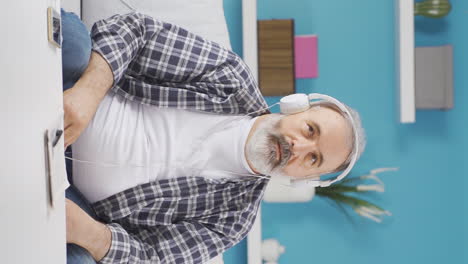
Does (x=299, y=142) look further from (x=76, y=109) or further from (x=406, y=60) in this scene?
(x=406, y=60)

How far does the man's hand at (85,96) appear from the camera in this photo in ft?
3.29

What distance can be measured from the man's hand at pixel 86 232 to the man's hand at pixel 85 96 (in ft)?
0.47

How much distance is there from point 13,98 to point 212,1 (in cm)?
131

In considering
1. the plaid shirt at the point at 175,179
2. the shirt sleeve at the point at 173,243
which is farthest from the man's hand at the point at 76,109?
the shirt sleeve at the point at 173,243

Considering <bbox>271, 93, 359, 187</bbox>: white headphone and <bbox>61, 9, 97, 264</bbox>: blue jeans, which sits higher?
<bbox>61, 9, 97, 264</bbox>: blue jeans

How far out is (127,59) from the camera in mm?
1187

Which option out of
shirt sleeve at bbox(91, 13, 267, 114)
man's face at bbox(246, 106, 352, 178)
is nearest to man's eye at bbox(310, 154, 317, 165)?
man's face at bbox(246, 106, 352, 178)

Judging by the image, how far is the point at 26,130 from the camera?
1.80 ft

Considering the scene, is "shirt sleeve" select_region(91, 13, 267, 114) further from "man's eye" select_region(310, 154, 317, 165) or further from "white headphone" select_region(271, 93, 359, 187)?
"man's eye" select_region(310, 154, 317, 165)

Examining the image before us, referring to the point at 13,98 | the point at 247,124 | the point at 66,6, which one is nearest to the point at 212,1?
the point at 66,6

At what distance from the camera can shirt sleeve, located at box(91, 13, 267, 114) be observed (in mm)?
1225

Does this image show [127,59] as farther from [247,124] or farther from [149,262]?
[149,262]

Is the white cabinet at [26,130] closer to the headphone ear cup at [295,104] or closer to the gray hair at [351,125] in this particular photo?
the headphone ear cup at [295,104]

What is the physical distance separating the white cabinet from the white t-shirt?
19.9 inches
